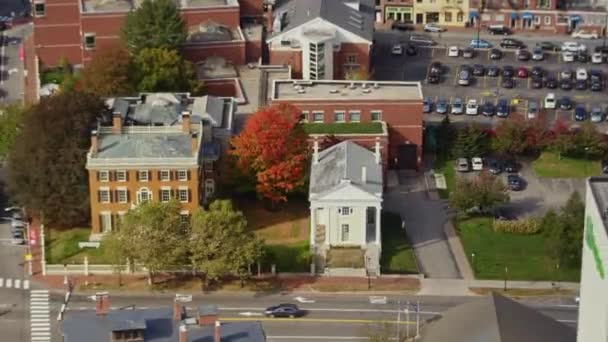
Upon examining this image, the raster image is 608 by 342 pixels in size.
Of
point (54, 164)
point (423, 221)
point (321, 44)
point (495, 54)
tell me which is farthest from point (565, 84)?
point (54, 164)

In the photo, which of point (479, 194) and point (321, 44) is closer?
point (479, 194)

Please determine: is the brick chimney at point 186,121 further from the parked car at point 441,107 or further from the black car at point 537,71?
the black car at point 537,71

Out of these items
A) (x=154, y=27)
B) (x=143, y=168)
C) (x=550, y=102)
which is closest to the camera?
(x=143, y=168)

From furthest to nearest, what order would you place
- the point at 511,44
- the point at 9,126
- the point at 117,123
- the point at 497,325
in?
the point at 511,44 → the point at 9,126 → the point at 117,123 → the point at 497,325

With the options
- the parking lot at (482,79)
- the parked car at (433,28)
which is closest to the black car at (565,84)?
the parking lot at (482,79)

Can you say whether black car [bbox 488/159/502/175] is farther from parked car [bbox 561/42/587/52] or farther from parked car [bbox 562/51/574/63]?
parked car [bbox 561/42/587/52]

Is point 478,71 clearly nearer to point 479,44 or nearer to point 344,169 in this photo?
point 479,44

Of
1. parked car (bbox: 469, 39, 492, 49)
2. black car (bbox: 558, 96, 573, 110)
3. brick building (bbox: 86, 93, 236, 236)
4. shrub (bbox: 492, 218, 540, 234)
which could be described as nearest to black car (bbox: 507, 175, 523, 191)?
shrub (bbox: 492, 218, 540, 234)
